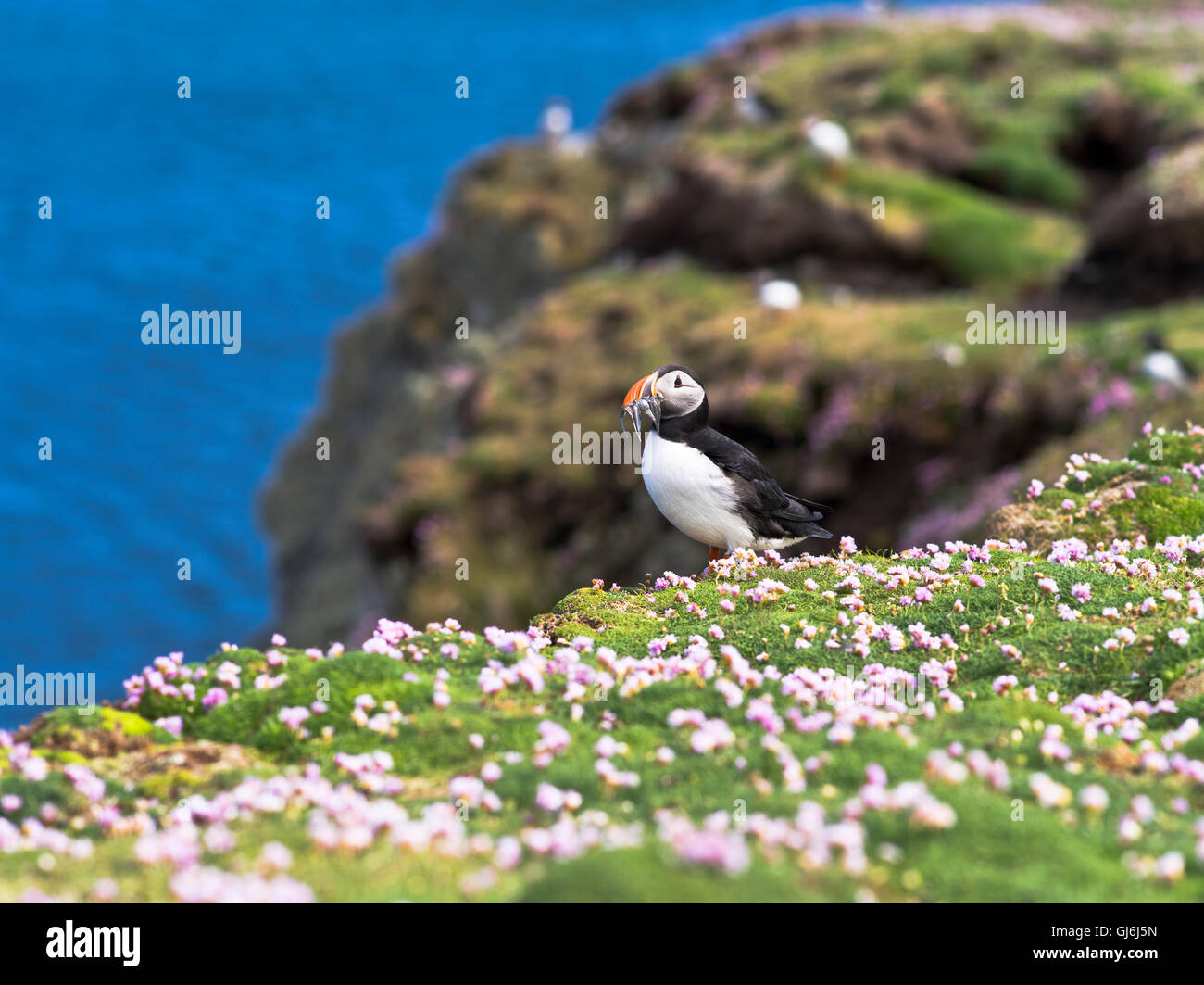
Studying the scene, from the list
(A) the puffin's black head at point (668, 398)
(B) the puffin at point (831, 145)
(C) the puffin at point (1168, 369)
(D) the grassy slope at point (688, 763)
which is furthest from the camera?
(B) the puffin at point (831, 145)

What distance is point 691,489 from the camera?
13.0 m

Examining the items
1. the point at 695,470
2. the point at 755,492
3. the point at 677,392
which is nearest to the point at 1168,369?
the point at 755,492

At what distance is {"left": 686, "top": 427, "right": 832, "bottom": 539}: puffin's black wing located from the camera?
43.8 ft

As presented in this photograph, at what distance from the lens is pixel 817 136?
36844 mm

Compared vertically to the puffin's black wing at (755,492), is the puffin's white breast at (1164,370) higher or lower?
higher

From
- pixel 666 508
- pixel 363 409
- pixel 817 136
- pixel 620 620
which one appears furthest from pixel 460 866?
pixel 363 409

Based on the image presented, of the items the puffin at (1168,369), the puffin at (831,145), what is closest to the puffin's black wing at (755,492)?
the puffin at (1168,369)

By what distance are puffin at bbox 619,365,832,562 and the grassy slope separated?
1.66 ft

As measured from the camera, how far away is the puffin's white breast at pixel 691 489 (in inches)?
512

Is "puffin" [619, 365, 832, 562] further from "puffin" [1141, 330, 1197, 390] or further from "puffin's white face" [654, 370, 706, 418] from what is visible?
"puffin" [1141, 330, 1197, 390]

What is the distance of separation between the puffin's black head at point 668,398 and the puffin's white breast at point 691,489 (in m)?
0.28

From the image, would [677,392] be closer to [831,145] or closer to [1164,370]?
[1164,370]

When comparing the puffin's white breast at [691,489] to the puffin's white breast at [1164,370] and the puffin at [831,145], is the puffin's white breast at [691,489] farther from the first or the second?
the puffin at [831,145]
